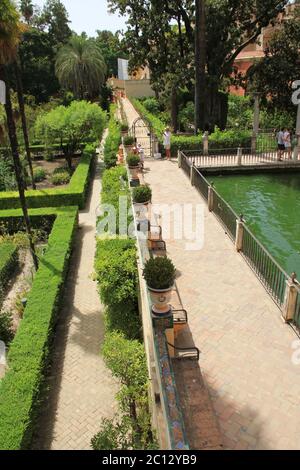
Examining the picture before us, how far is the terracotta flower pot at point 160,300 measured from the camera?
6965 millimetres

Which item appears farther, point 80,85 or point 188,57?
Answer: point 80,85

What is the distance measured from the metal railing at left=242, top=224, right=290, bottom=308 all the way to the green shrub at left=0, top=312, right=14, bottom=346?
667 cm

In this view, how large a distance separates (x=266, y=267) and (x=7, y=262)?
846cm

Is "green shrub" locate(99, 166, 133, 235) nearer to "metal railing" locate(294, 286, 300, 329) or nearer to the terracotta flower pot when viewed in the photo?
the terracotta flower pot

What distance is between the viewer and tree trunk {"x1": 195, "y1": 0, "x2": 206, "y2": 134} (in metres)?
22.5

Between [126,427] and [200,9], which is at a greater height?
[200,9]

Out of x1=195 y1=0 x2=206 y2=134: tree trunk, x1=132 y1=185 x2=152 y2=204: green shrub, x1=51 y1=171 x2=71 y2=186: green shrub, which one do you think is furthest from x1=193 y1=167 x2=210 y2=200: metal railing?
x1=51 y1=171 x2=71 y2=186: green shrub

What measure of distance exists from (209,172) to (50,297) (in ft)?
43.6

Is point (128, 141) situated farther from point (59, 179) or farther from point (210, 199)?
point (210, 199)

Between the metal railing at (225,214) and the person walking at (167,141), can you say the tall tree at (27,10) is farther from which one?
the metal railing at (225,214)

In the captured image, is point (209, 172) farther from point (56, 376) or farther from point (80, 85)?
point (80, 85)
